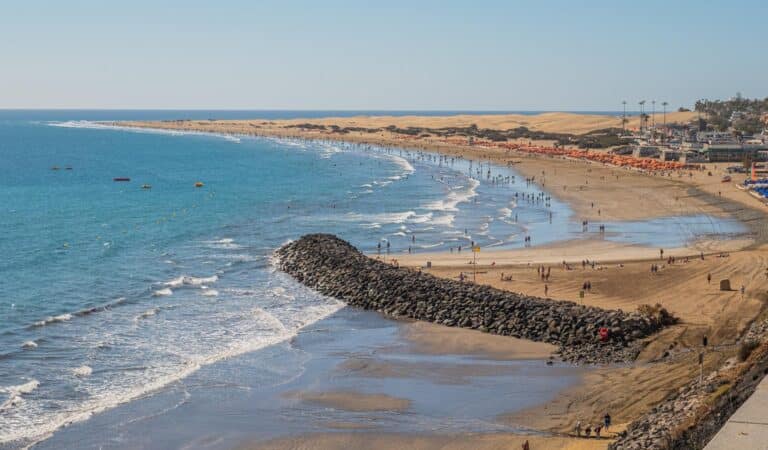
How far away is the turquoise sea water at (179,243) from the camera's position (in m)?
37.0

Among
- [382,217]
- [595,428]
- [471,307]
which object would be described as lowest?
[595,428]

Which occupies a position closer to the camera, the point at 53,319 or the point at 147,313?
the point at 53,319

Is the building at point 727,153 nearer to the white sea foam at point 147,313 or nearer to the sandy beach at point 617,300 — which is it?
the sandy beach at point 617,300

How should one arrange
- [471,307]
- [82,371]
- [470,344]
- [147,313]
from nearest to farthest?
[82,371] → [470,344] → [471,307] → [147,313]

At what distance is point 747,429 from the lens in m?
22.9

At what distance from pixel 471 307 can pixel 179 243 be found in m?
31.0

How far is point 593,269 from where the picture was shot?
2137 inches

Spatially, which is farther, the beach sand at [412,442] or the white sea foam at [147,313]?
the white sea foam at [147,313]

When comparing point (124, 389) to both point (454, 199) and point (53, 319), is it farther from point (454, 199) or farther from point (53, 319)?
point (454, 199)

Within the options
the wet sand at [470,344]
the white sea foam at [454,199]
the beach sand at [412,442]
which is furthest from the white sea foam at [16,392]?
the white sea foam at [454,199]

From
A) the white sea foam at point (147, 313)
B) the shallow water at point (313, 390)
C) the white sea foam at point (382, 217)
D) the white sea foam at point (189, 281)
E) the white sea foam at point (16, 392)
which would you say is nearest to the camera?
the shallow water at point (313, 390)

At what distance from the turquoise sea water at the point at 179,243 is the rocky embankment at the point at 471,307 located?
2296mm

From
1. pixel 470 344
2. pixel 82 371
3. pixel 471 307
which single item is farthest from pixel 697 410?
pixel 82 371

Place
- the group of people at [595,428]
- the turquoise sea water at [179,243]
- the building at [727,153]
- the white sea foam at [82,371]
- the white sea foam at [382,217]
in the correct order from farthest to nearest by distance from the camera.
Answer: the building at [727,153] < the white sea foam at [382,217] < the turquoise sea water at [179,243] < the white sea foam at [82,371] < the group of people at [595,428]
